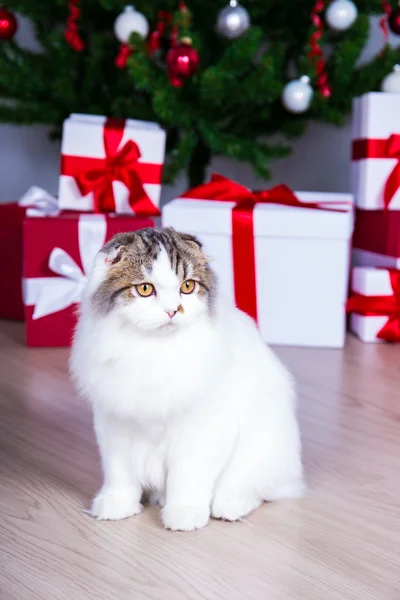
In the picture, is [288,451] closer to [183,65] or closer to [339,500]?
→ [339,500]

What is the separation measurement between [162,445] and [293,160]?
2.41m

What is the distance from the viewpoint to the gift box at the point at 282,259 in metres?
2.36

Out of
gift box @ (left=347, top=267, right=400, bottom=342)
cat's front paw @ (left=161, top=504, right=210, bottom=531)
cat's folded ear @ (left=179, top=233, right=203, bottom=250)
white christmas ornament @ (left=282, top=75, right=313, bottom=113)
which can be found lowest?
cat's front paw @ (left=161, top=504, right=210, bottom=531)

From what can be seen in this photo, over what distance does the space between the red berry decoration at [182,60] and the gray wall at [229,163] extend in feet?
3.29

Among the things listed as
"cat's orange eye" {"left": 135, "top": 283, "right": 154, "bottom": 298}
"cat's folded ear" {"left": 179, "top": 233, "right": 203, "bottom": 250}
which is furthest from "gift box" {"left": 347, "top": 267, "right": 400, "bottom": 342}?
"cat's orange eye" {"left": 135, "top": 283, "right": 154, "bottom": 298}

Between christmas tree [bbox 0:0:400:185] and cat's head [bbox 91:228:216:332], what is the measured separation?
4.66 feet

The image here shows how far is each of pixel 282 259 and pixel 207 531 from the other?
4.06 feet

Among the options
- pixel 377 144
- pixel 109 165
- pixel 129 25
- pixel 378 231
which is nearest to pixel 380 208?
pixel 378 231

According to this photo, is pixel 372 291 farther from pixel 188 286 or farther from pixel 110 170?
pixel 188 286

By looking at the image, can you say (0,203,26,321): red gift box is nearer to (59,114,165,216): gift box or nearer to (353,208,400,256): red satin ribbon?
(59,114,165,216): gift box

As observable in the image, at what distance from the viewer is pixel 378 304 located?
245 cm

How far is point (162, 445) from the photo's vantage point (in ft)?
4.09

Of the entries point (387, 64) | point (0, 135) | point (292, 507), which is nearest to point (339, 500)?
point (292, 507)

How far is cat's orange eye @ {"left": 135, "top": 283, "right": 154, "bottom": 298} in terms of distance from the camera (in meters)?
1.17
